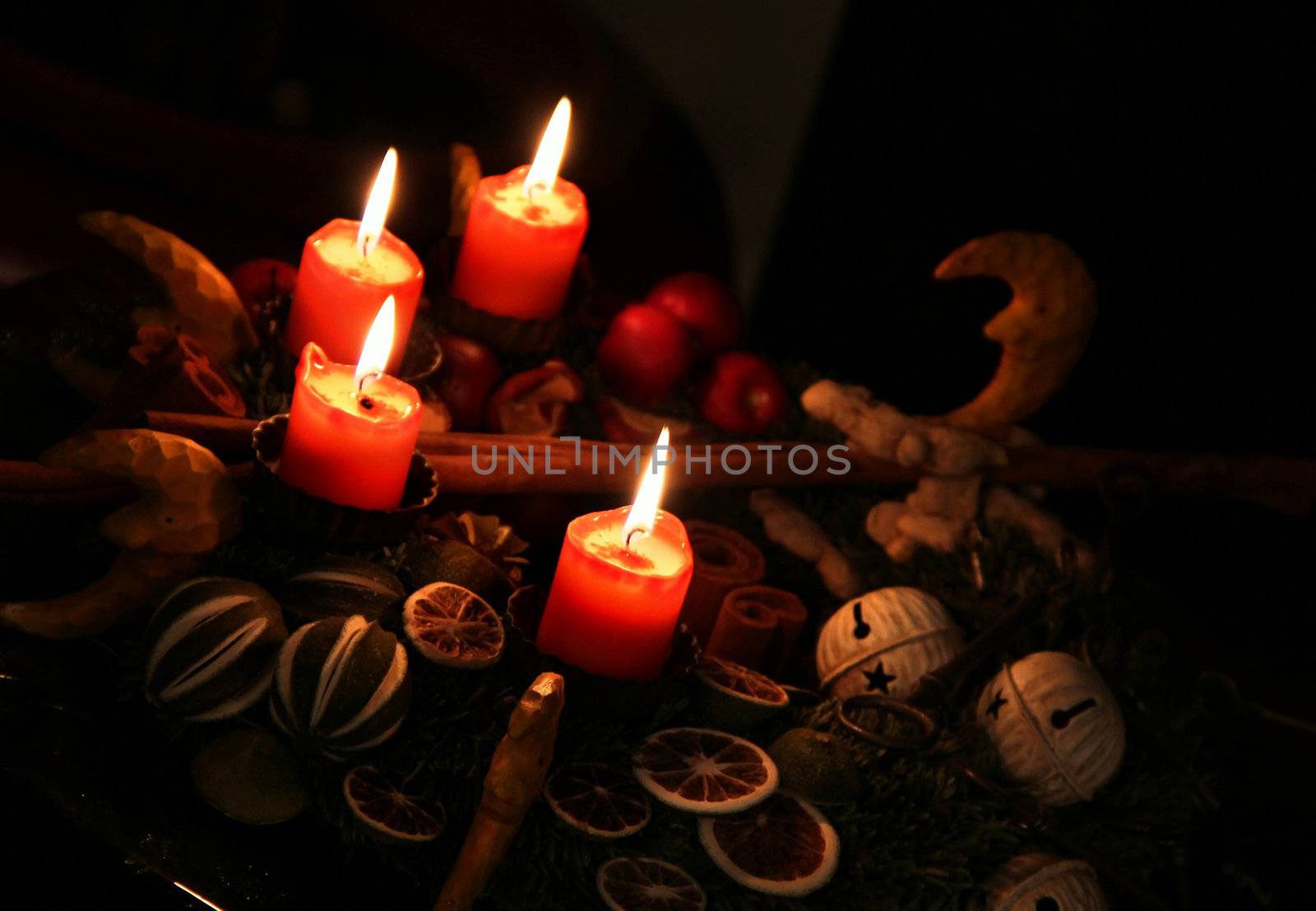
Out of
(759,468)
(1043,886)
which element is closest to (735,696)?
(1043,886)

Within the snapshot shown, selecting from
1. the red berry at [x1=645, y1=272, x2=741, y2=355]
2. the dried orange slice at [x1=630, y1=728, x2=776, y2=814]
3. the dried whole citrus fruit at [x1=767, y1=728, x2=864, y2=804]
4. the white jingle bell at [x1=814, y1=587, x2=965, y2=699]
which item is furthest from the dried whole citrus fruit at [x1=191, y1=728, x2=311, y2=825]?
the red berry at [x1=645, y1=272, x2=741, y2=355]

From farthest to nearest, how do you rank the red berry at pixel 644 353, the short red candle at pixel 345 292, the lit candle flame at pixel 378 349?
the red berry at pixel 644 353
the short red candle at pixel 345 292
the lit candle flame at pixel 378 349

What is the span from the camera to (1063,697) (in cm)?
103

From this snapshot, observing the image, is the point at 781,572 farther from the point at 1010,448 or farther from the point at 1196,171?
the point at 1196,171

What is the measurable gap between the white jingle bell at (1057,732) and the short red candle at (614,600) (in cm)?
29

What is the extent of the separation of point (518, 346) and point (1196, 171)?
90cm

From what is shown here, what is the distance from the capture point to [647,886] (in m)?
0.86

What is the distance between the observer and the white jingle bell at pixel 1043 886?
912 millimetres

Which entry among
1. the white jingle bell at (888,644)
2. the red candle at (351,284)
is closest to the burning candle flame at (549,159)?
the red candle at (351,284)

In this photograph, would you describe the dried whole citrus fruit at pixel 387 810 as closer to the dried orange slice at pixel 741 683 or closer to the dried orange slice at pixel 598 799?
the dried orange slice at pixel 598 799

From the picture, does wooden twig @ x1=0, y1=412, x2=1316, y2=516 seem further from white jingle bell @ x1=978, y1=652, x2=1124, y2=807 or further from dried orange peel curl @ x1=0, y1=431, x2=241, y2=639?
white jingle bell @ x1=978, y1=652, x2=1124, y2=807

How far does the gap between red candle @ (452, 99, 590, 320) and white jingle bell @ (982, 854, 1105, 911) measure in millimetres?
676

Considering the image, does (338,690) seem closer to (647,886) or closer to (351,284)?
(647,886)

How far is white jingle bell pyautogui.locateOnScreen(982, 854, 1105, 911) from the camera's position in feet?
2.99
